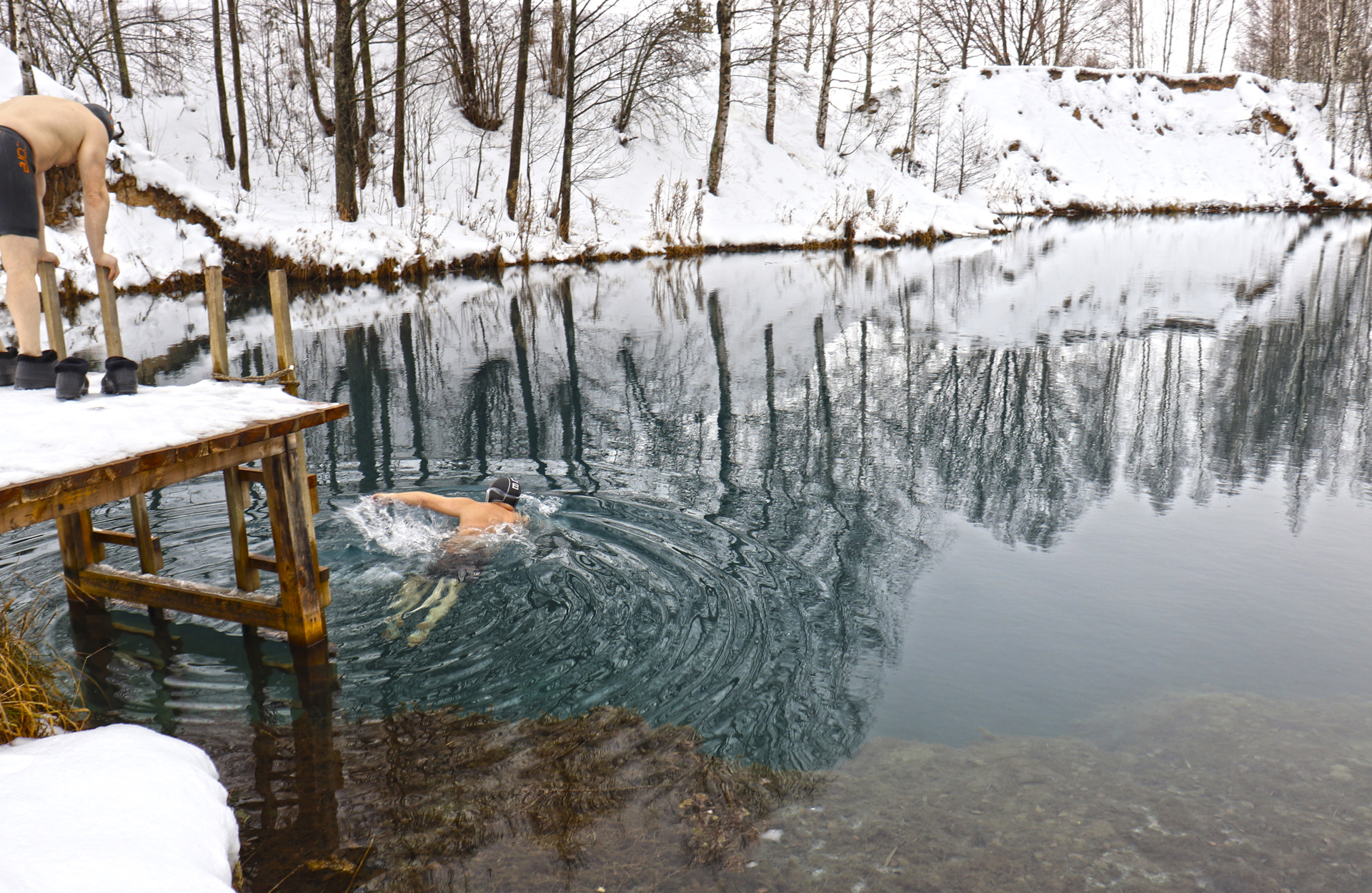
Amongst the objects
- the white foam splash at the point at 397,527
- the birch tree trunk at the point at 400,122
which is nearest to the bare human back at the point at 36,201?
the white foam splash at the point at 397,527

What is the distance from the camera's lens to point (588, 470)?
7328 millimetres

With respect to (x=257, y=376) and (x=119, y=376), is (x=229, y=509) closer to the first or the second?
(x=257, y=376)

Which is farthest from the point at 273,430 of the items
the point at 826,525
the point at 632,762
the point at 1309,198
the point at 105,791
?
the point at 1309,198

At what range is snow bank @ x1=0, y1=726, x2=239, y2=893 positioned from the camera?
235 cm

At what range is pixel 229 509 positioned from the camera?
15.2 ft

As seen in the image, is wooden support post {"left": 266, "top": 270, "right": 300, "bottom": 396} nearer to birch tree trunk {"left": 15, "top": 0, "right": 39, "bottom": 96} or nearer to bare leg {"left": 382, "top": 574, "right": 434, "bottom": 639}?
bare leg {"left": 382, "top": 574, "right": 434, "bottom": 639}

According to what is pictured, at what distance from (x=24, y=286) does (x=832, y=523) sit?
4.70m

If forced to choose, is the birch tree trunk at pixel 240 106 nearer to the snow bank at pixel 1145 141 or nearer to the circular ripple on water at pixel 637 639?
the circular ripple on water at pixel 637 639

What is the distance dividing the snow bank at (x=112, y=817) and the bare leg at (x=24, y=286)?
2.19 m

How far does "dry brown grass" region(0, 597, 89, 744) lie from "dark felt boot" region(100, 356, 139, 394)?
103 centimetres

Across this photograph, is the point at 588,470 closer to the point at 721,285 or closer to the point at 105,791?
the point at 105,791

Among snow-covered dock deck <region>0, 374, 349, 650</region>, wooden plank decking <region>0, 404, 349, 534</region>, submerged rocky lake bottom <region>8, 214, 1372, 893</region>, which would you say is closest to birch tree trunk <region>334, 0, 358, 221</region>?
submerged rocky lake bottom <region>8, 214, 1372, 893</region>

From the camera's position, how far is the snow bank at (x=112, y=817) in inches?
92.5

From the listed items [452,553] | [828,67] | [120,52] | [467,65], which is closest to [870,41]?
[828,67]
